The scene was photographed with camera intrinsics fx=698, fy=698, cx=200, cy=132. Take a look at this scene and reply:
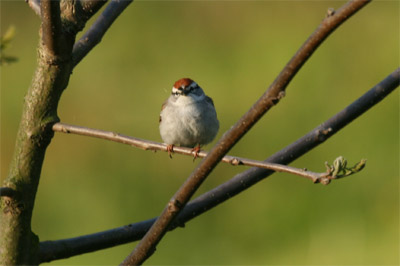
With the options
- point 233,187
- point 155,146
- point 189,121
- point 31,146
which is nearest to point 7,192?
point 31,146

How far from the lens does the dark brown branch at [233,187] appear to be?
1346mm

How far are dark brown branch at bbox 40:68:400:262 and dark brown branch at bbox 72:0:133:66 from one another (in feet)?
1.24

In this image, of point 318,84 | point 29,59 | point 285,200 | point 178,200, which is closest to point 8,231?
point 178,200

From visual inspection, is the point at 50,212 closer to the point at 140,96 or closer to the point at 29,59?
the point at 140,96

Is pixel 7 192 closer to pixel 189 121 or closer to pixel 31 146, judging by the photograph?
pixel 31 146

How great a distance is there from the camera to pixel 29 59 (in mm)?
5109

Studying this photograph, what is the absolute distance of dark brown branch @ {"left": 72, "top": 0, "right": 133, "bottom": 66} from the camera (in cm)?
151

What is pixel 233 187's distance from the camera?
1.45 meters

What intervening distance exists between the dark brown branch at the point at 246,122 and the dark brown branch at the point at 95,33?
17.9 inches

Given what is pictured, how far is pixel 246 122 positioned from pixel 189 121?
6.13 ft

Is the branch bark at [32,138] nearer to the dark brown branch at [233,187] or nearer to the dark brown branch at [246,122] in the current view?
the dark brown branch at [233,187]

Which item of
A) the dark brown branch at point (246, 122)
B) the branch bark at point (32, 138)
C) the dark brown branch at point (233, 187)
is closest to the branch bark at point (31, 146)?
the branch bark at point (32, 138)

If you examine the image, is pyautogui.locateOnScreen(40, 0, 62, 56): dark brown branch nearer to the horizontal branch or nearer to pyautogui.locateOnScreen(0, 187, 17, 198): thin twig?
the horizontal branch

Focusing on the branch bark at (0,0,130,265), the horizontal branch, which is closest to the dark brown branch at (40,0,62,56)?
the branch bark at (0,0,130,265)
